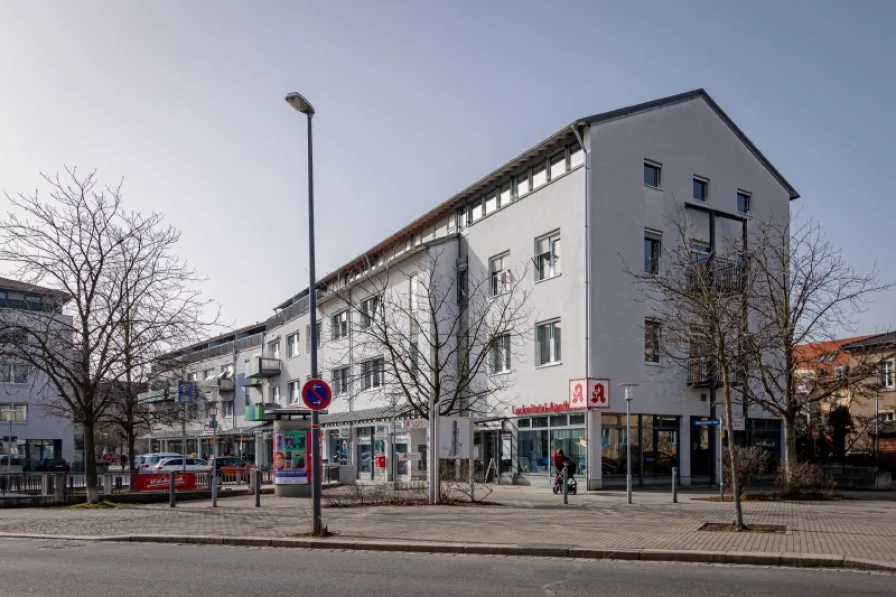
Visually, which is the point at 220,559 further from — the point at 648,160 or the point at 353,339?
the point at 353,339

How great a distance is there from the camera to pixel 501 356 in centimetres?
3475

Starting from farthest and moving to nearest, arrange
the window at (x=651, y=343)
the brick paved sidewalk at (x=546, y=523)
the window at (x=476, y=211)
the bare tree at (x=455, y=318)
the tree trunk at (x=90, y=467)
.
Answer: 1. the window at (x=476, y=211)
2. the bare tree at (x=455, y=318)
3. the window at (x=651, y=343)
4. the tree trunk at (x=90, y=467)
5. the brick paved sidewalk at (x=546, y=523)

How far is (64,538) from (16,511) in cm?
828

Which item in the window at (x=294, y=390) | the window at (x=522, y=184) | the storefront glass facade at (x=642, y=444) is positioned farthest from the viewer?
the window at (x=294, y=390)

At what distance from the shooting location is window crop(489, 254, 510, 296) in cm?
3409

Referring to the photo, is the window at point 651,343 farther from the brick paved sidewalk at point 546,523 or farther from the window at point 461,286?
the window at point 461,286

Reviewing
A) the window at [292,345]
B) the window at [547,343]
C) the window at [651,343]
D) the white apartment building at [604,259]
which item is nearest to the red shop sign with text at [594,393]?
the white apartment building at [604,259]

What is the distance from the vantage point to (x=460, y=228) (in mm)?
38000

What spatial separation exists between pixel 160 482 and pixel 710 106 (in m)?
24.9

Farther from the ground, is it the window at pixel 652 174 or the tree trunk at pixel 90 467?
the window at pixel 652 174

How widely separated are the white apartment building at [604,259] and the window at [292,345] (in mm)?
17168

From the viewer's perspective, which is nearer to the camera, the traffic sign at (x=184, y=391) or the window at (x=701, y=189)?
the traffic sign at (x=184, y=391)

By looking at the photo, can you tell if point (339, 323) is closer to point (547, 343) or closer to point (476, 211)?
point (476, 211)

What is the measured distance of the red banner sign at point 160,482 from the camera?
29.0 meters
